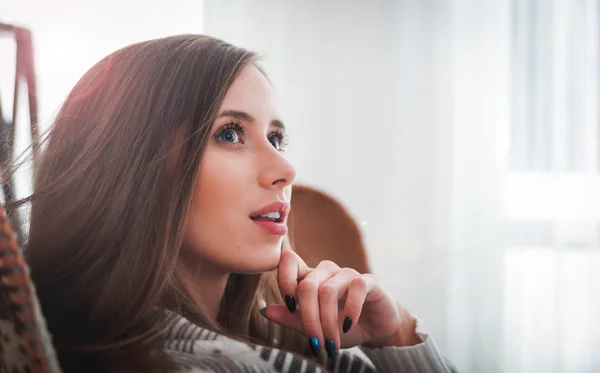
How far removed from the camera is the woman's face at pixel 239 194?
2.06ft

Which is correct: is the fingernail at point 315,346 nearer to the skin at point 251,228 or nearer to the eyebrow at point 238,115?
the skin at point 251,228

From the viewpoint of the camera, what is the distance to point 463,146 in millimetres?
2037

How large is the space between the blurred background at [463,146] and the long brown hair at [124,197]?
1194mm

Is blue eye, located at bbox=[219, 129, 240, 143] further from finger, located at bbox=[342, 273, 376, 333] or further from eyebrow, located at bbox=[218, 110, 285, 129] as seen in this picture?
finger, located at bbox=[342, 273, 376, 333]

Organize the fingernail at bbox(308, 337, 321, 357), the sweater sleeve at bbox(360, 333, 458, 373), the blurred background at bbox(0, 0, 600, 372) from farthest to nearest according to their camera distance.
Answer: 1. the blurred background at bbox(0, 0, 600, 372)
2. the sweater sleeve at bbox(360, 333, 458, 373)
3. the fingernail at bbox(308, 337, 321, 357)

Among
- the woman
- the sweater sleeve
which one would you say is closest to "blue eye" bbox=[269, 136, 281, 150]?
the woman

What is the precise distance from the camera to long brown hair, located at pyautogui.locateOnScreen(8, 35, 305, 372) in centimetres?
50

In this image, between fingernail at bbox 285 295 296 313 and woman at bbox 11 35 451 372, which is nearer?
woman at bbox 11 35 451 372

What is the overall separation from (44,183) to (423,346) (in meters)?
0.57

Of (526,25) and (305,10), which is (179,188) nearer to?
(305,10)

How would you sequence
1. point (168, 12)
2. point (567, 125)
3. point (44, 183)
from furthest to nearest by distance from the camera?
point (567, 125) < point (168, 12) < point (44, 183)

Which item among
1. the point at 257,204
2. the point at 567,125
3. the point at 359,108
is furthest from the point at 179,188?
the point at 567,125

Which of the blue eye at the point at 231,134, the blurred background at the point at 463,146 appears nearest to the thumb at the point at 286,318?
the blue eye at the point at 231,134

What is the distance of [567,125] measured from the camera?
1.95 meters
